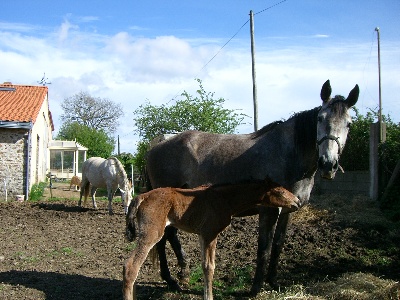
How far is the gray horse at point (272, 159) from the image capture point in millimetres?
5312

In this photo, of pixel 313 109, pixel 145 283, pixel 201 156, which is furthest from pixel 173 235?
pixel 313 109

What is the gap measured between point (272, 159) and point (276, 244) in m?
1.15

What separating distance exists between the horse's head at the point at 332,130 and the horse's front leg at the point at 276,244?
1.08m

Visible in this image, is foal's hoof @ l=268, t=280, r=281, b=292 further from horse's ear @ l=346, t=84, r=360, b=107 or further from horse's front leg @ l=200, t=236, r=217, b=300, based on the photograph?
horse's ear @ l=346, t=84, r=360, b=107

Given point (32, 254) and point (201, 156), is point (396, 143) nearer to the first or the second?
point (201, 156)

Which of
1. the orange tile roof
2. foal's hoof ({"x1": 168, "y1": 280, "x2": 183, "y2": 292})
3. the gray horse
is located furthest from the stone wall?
foal's hoof ({"x1": 168, "y1": 280, "x2": 183, "y2": 292})

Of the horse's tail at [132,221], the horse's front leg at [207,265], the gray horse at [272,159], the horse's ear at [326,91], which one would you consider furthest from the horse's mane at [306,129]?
the horse's tail at [132,221]

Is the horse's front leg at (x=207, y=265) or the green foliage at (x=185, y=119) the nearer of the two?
the horse's front leg at (x=207, y=265)

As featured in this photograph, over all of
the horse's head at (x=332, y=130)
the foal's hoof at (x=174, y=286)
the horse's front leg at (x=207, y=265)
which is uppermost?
the horse's head at (x=332, y=130)

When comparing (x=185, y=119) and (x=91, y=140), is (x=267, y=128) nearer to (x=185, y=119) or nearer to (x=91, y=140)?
(x=185, y=119)

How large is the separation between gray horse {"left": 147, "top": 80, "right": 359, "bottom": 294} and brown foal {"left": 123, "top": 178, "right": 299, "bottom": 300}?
0.42 m

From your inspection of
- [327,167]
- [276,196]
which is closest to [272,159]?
[276,196]

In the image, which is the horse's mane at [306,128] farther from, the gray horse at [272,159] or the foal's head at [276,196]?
the foal's head at [276,196]

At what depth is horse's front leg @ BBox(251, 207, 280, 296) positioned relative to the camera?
5.57 meters
